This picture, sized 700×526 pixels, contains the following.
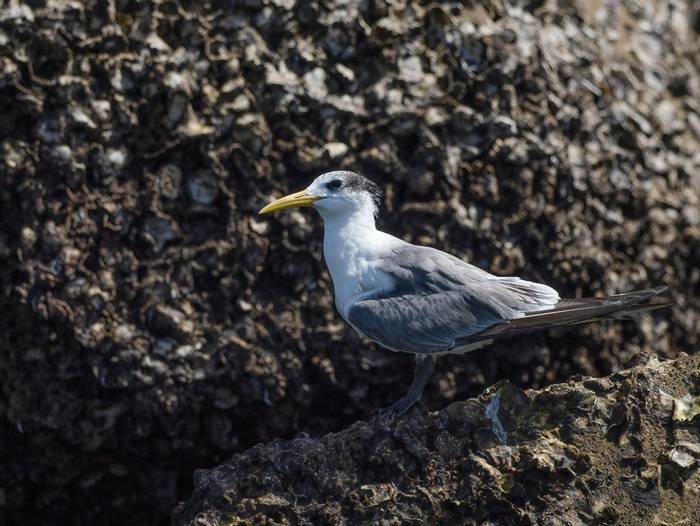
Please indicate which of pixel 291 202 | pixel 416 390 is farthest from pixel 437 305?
pixel 291 202

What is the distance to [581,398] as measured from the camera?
4789 millimetres

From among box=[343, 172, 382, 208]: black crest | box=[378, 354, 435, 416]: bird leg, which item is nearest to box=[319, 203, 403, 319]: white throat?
Result: box=[343, 172, 382, 208]: black crest

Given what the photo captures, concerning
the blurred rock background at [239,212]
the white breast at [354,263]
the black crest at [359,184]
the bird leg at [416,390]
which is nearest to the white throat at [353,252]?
the white breast at [354,263]

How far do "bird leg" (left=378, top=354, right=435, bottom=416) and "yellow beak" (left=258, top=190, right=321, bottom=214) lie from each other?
110 centimetres

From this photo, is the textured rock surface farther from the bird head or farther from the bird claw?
the bird head

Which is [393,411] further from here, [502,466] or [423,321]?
[502,466]

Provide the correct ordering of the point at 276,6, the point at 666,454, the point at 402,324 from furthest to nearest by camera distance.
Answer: the point at 276,6, the point at 402,324, the point at 666,454

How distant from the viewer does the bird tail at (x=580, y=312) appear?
16.1ft

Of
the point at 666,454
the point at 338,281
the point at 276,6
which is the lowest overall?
the point at 666,454

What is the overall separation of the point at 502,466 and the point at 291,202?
1.95 metres

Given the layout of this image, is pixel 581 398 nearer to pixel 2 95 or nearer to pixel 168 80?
pixel 168 80

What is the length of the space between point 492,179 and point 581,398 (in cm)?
210

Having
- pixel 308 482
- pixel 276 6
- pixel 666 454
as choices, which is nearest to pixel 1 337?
pixel 308 482

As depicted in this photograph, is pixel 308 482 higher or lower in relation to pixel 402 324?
lower
